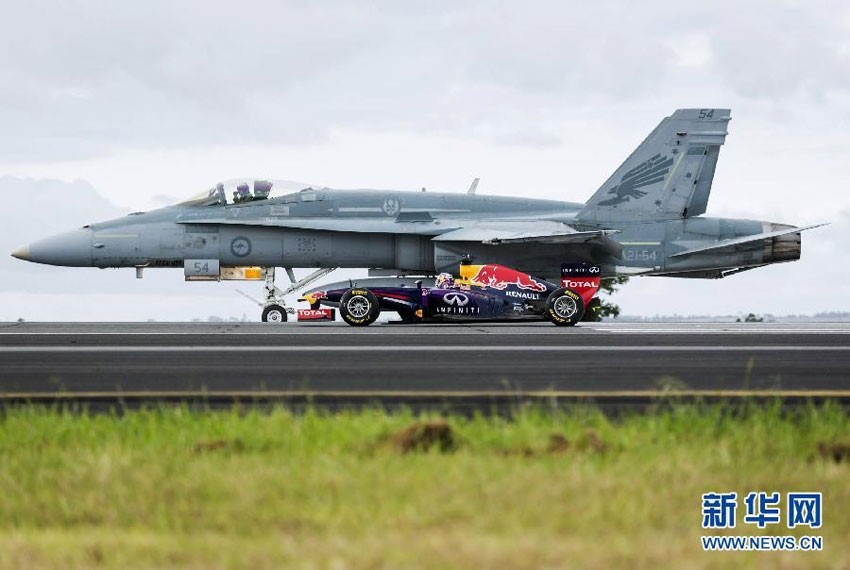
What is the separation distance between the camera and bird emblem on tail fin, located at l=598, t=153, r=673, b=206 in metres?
31.3

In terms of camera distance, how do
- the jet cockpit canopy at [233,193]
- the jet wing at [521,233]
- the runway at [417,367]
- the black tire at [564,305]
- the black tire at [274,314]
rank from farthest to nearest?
the jet cockpit canopy at [233,193], the black tire at [274,314], the jet wing at [521,233], the black tire at [564,305], the runway at [417,367]

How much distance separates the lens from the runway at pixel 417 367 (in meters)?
10.3

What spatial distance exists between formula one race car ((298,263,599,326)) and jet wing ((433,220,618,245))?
3.12 meters

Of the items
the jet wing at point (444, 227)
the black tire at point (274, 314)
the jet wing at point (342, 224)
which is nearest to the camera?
the jet wing at point (444, 227)

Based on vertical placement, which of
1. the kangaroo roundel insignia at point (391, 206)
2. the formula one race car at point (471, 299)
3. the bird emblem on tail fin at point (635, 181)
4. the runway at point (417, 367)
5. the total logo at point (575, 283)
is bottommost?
the runway at point (417, 367)

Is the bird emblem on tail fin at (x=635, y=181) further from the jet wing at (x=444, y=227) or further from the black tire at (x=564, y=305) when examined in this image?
the black tire at (x=564, y=305)

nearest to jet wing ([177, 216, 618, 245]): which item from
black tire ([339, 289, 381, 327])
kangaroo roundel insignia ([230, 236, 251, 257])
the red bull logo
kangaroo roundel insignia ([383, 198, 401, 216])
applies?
→ kangaroo roundel insignia ([383, 198, 401, 216])

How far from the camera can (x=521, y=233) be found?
94.6ft

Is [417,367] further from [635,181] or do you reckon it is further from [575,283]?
[635,181]

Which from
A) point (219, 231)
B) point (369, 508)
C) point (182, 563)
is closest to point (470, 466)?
point (369, 508)

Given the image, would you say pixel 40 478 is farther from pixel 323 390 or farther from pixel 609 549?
pixel 323 390

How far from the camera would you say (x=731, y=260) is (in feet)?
102

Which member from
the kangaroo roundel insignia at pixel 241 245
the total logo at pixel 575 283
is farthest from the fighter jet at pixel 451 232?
the total logo at pixel 575 283

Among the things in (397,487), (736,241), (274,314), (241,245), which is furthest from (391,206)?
(397,487)
